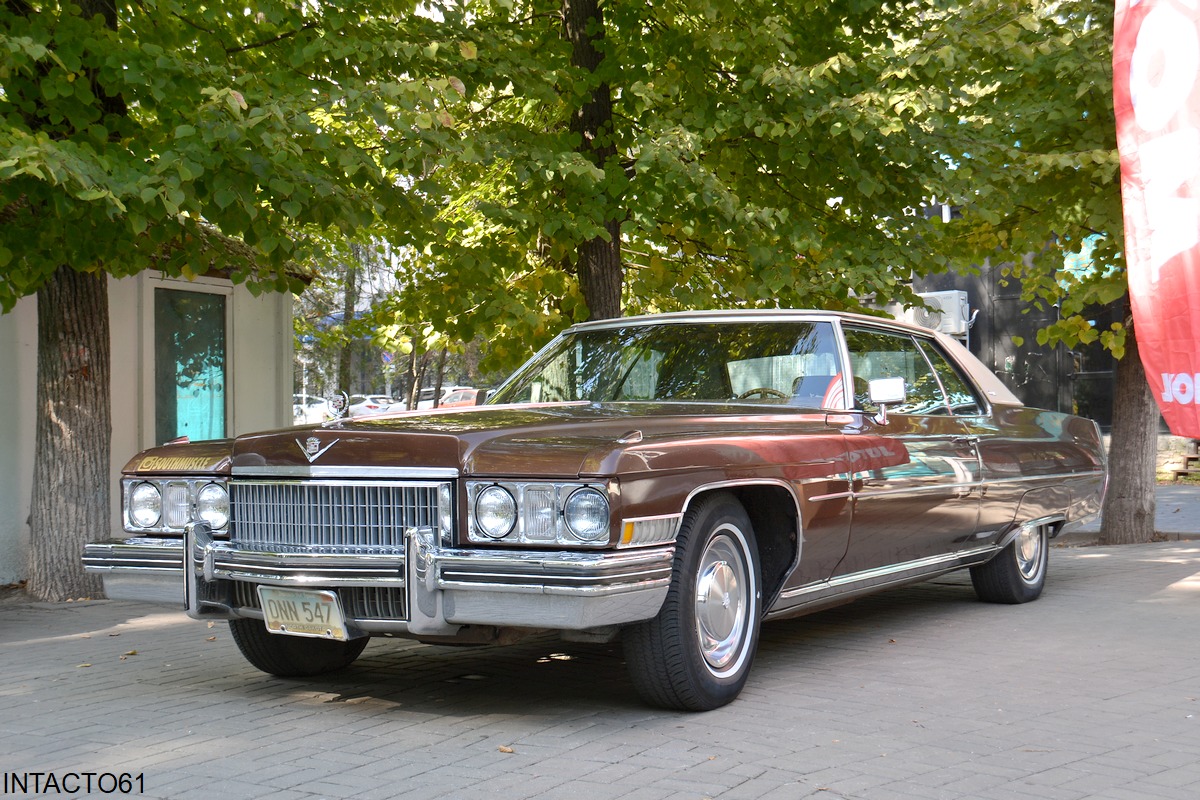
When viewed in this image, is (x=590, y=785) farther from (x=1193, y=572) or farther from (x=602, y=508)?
(x=1193, y=572)

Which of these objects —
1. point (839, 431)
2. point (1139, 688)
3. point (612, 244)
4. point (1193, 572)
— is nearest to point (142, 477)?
point (839, 431)

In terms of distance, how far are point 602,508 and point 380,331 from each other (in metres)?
8.47

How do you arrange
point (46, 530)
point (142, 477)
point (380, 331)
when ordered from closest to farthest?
1. point (142, 477)
2. point (46, 530)
3. point (380, 331)

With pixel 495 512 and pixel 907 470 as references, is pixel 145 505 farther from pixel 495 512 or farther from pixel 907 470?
pixel 907 470

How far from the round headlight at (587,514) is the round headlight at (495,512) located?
0.20m

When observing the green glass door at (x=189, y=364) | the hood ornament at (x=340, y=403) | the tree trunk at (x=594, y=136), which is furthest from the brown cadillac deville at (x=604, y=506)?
the green glass door at (x=189, y=364)

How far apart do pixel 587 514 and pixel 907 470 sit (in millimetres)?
2471

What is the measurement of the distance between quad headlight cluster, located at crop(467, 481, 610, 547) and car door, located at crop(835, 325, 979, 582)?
6.03 ft

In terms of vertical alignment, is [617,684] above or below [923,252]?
below

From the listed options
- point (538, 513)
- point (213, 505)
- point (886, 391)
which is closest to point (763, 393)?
point (886, 391)

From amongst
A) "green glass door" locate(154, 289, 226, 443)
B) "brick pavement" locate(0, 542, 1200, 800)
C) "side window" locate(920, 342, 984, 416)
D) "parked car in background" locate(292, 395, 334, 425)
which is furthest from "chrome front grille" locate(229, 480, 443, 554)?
"parked car in background" locate(292, 395, 334, 425)

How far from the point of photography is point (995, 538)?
24.6ft

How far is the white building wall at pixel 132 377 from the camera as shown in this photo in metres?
9.68

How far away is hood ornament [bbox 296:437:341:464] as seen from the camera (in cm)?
485
